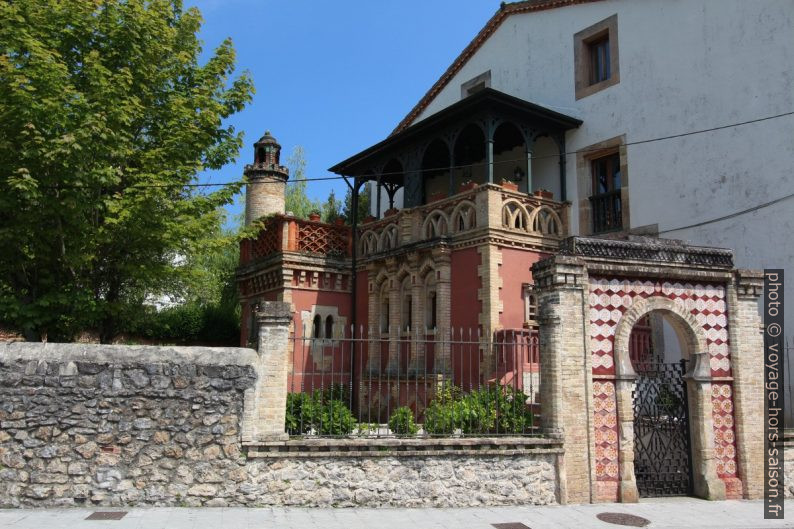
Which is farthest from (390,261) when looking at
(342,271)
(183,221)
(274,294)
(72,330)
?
(72,330)

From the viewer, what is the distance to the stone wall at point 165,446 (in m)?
8.72

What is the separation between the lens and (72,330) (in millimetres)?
12500

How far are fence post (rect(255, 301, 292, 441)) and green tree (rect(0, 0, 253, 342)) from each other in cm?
373

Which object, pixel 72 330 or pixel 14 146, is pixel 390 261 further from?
pixel 14 146

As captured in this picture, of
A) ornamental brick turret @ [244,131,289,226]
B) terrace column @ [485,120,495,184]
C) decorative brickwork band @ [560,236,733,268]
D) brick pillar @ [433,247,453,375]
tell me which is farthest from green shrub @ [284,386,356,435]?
ornamental brick turret @ [244,131,289,226]

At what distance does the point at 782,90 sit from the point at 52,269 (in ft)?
47.8

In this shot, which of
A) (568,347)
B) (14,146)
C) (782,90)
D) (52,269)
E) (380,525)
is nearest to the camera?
(380,525)

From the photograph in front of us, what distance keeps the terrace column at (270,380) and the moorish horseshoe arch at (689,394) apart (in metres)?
5.05

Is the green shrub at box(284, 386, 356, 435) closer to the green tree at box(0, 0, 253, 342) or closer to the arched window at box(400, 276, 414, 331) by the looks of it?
the green tree at box(0, 0, 253, 342)

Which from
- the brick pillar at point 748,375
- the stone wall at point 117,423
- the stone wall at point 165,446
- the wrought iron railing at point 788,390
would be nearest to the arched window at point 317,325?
the stone wall at point 165,446

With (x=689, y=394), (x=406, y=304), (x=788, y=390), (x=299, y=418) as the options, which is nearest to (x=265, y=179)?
(x=406, y=304)

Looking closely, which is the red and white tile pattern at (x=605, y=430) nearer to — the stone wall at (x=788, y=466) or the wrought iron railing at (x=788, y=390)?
the stone wall at (x=788, y=466)

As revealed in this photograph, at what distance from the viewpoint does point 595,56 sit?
58.1 feet

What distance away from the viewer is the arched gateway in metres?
10.0
